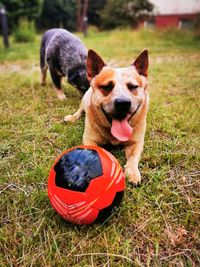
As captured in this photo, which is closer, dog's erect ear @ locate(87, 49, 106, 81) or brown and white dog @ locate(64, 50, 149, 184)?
brown and white dog @ locate(64, 50, 149, 184)

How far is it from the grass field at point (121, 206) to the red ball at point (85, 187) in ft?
0.44

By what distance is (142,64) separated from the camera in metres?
2.51

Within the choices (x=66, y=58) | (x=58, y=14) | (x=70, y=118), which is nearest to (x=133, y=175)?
(x=70, y=118)

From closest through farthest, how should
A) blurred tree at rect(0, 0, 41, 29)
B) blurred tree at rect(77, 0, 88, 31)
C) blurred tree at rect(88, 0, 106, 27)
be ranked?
blurred tree at rect(0, 0, 41, 29) < blurred tree at rect(77, 0, 88, 31) < blurred tree at rect(88, 0, 106, 27)

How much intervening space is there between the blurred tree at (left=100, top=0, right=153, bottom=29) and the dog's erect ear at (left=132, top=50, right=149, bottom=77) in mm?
16487

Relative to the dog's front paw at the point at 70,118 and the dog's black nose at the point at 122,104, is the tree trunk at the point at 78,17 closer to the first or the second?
the dog's front paw at the point at 70,118

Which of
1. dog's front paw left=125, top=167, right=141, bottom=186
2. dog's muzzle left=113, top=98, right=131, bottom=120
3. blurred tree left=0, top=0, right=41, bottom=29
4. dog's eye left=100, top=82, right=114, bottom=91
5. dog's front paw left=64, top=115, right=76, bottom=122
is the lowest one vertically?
blurred tree left=0, top=0, right=41, bottom=29

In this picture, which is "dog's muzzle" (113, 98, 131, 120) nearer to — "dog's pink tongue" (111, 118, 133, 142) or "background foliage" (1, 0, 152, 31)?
"dog's pink tongue" (111, 118, 133, 142)

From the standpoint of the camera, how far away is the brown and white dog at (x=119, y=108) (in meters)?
2.15

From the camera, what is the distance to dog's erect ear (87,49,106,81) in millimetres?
2443

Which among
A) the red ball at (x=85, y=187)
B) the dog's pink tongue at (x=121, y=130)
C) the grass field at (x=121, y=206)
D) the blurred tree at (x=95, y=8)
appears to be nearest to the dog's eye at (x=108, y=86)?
the dog's pink tongue at (x=121, y=130)

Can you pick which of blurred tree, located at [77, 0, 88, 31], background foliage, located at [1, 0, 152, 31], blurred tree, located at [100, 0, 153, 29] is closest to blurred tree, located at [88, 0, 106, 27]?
background foliage, located at [1, 0, 152, 31]

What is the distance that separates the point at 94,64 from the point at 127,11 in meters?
16.7

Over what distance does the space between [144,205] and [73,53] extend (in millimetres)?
2142
